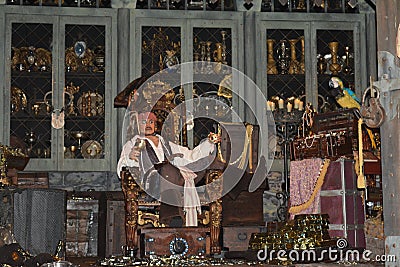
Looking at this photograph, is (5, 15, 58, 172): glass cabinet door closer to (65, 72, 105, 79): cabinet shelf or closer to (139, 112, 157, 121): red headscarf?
(65, 72, 105, 79): cabinet shelf

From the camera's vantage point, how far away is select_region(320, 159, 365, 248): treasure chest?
6770 mm

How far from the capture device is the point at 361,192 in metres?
6.87

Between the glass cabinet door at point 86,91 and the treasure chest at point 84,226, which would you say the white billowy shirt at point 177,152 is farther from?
the glass cabinet door at point 86,91

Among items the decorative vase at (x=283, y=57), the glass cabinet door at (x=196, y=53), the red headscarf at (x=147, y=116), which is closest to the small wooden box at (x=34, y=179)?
the red headscarf at (x=147, y=116)

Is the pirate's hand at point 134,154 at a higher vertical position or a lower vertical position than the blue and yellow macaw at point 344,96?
lower

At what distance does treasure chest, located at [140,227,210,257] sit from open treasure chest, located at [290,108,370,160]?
1.36 metres

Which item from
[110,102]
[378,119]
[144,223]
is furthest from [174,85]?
[378,119]

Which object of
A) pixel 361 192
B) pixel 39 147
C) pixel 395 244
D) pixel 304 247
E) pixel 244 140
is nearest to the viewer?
pixel 395 244

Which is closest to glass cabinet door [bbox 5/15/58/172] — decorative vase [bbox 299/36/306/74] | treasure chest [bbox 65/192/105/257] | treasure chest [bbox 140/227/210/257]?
treasure chest [bbox 65/192/105/257]

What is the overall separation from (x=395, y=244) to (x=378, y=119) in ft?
2.31

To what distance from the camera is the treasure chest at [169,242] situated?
6762 millimetres

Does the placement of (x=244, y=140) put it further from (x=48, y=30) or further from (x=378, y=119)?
(x=378, y=119)

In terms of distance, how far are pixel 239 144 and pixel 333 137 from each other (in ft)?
3.24

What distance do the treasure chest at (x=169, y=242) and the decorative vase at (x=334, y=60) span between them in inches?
110
